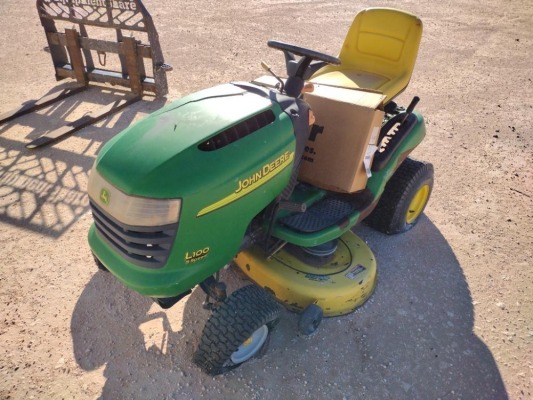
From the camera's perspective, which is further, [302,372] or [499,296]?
[499,296]

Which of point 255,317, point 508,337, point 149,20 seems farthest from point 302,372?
point 149,20

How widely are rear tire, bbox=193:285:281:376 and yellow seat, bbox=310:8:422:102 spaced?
1.69m

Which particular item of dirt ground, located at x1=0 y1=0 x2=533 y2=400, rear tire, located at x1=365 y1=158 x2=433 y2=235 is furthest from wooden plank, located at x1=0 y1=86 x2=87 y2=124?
rear tire, located at x1=365 y1=158 x2=433 y2=235

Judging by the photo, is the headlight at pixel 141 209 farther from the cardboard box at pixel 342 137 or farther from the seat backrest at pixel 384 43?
the seat backrest at pixel 384 43

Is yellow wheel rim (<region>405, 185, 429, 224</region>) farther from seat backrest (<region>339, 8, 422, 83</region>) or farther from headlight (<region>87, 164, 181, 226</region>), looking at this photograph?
headlight (<region>87, 164, 181, 226</region>)

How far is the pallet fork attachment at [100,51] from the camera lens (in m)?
4.77

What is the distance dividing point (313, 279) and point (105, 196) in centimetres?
121

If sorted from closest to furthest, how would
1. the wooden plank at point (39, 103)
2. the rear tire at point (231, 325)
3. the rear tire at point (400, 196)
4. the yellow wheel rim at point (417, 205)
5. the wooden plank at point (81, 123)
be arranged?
1. the rear tire at point (231, 325)
2. the rear tire at point (400, 196)
3. the yellow wheel rim at point (417, 205)
4. the wooden plank at point (81, 123)
5. the wooden plank at point (39, 103)

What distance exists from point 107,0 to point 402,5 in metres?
6.98

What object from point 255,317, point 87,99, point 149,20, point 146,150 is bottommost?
point 87,99

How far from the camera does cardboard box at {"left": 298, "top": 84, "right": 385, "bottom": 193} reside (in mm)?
2326

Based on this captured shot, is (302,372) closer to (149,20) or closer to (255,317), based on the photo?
(255,317)

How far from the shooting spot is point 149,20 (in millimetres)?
4648

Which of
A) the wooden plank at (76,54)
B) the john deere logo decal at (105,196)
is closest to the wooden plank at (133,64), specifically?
the wooden plank at (76,54)
